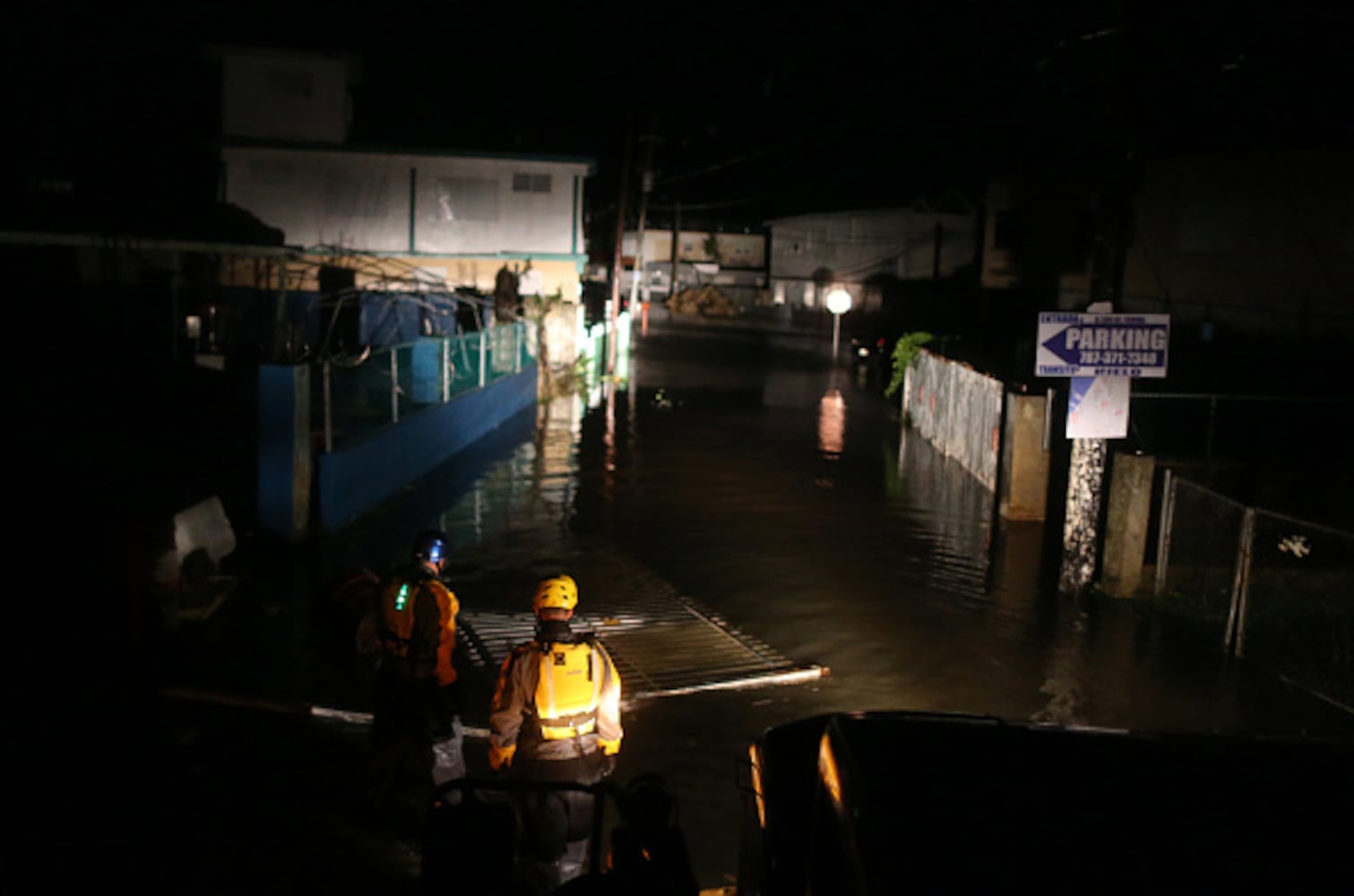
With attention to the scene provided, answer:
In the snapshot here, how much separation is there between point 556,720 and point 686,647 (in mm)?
4843

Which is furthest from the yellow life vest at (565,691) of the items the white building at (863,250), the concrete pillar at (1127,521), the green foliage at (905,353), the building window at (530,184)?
the white building at (863,250)

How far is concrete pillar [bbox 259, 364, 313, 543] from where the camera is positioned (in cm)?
1302

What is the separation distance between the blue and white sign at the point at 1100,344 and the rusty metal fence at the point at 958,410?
4.65 m

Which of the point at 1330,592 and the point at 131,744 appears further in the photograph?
the point at 1330,592

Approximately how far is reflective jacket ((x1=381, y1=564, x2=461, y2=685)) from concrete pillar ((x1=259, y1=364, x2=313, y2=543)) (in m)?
6.80

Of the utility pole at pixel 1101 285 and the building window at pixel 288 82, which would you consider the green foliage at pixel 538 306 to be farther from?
the utility pole at pixel 1101 285

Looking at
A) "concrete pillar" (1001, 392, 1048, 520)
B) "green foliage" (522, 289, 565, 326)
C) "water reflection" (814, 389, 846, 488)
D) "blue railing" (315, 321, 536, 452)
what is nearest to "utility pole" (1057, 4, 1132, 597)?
"concrete pillar" (1001, 392, 1048, 520)

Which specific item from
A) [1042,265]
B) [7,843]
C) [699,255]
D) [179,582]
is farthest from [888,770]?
[699,255]

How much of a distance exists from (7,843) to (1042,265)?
1618 inches

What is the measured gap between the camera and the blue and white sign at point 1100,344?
456 inches

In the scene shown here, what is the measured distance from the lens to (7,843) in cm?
637

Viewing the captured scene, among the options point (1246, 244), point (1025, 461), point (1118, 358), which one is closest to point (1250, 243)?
point (1246, 244)

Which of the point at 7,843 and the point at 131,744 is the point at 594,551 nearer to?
the point at 131,744

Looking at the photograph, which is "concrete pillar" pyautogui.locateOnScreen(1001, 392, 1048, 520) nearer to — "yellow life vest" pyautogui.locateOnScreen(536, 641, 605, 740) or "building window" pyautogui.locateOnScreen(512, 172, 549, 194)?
"yellow life vest" pyautogui.locateOnScreen(536, 641, 605, 740)
